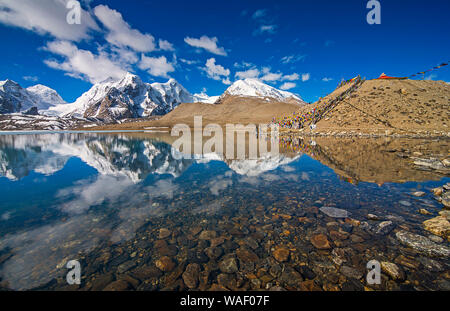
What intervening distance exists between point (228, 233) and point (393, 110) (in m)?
53.5

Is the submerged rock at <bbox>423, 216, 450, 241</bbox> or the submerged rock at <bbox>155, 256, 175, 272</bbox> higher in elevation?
the submerged rock at <bbox>423, 216, 450, 241</bbox>

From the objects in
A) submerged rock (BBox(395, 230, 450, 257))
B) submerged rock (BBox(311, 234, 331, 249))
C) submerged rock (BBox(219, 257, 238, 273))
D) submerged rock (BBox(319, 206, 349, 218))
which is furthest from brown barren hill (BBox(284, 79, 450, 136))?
submerged rock (BBox(219, 257, 238, 273))

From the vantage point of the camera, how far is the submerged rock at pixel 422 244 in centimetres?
424

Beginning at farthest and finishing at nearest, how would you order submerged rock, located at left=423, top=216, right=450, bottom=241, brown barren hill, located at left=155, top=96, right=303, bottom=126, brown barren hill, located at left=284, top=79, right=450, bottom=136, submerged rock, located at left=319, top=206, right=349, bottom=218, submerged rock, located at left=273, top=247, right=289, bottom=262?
1. brown barren hill, located at left=155, top=96, right=303, bottom=126
2. brown barren hill, located at left=284, top=79, right=450, bottom=136
3. submerged rock, located at left=319, top=206, right=349, bottom=218
4. submerged rock, located at left=423, top=216, right=450, bottom=241
5. submerged rock, located at left=273, top=247, right=289, bottom=262

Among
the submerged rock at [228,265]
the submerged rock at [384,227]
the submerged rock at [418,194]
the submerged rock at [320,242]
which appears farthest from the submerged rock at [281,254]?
the submerged rock at [418,194]

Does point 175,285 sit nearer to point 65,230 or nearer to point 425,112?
point 65,230

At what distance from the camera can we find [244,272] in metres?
3.98

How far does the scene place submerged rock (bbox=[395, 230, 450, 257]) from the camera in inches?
167

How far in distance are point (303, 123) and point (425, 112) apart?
80.7 ft

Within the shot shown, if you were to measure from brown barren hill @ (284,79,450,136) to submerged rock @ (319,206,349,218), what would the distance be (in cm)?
4169

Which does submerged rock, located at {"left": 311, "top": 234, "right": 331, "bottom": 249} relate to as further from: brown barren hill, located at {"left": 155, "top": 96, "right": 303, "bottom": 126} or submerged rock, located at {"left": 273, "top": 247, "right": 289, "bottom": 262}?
brown barren hill, located at {"left": 155, "top": 96, "right": 303, "bottom": 126}

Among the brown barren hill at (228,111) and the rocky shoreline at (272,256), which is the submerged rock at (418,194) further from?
the brown barren hill at (228,111)
